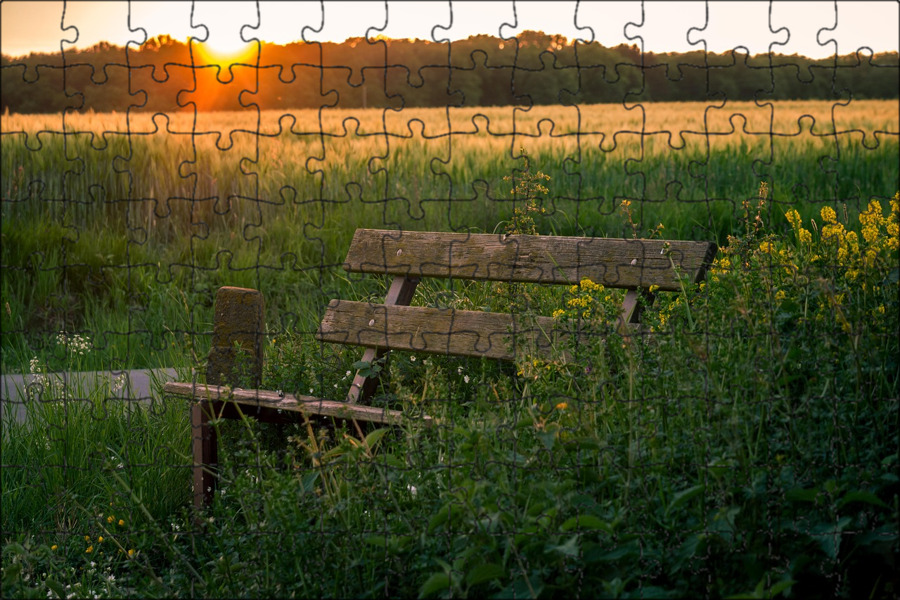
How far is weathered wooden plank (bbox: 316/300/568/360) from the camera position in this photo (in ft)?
13.8

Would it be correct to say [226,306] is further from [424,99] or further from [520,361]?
[424,99]

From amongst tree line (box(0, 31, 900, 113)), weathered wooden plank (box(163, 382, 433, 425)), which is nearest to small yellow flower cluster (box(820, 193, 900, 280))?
tree line (box(0, 31, 900, 113))

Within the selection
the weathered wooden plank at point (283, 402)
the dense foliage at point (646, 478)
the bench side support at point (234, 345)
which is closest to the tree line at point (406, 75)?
the dense foliage at point (646, 478)

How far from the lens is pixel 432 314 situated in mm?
4480

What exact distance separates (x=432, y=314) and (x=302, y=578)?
1756mm

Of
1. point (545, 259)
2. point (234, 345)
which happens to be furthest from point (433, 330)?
point (234, 345)

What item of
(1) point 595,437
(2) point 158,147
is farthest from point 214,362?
(2) point 158,147

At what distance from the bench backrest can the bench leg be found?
0.76m

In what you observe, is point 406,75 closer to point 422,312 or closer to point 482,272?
point 482,272

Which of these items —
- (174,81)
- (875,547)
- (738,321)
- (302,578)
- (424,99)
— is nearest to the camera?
(875,547)

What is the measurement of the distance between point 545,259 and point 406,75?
3.50 feet

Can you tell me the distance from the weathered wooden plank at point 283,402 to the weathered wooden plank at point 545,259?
64 centimetres

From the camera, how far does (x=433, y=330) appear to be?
444 cm
